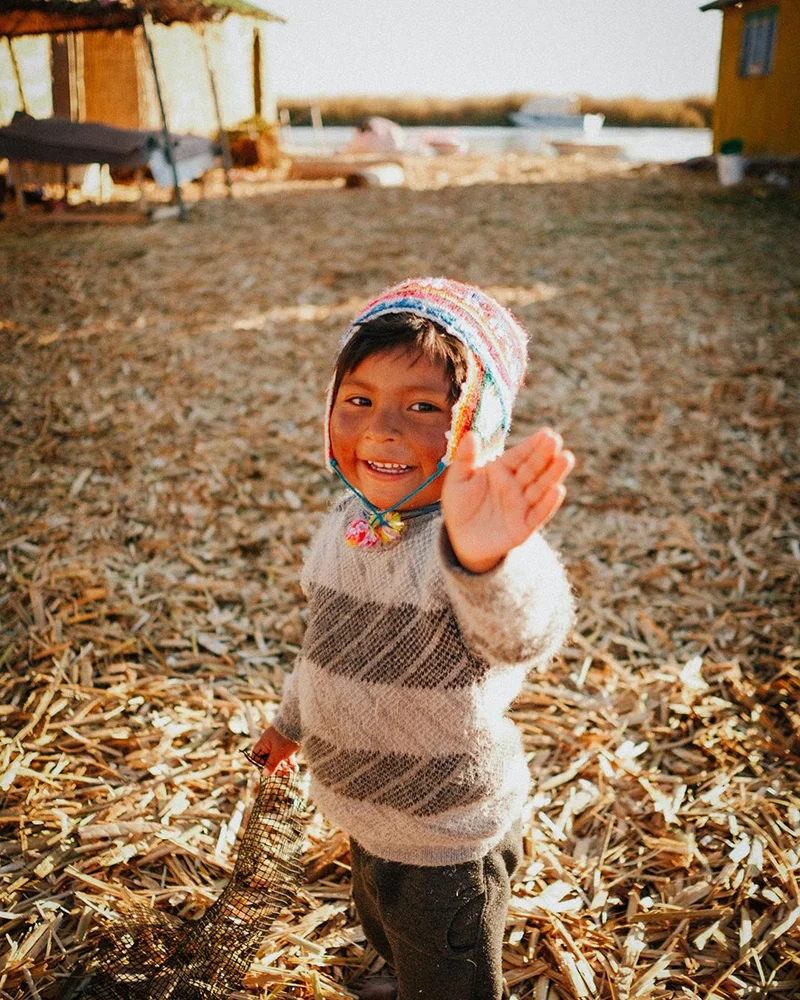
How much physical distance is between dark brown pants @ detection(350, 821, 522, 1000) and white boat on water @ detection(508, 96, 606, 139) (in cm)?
2592

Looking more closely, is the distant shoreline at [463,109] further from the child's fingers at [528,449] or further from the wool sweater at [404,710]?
the child's fingers at [528,449]

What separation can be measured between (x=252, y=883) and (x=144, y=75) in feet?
49.6

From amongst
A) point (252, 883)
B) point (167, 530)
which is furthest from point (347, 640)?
point (167, 530)

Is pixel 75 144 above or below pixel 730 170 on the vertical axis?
above

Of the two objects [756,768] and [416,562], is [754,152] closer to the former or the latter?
[756,768]

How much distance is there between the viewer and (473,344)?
1534 mm

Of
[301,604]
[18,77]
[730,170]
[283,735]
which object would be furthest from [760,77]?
[283,735]

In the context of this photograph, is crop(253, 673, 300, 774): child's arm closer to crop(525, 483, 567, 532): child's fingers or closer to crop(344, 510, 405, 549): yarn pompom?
crop(344, 510, 405, 549): yarn pompom

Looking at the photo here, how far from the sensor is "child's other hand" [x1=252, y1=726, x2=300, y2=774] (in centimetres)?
202

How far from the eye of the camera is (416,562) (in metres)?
1.55

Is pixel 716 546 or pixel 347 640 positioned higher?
pixel 347 640

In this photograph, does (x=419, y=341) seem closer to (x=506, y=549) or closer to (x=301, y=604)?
(x=506, y=549)

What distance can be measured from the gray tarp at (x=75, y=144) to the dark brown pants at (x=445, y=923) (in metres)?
9.99

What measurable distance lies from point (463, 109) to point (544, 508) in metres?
39.3
